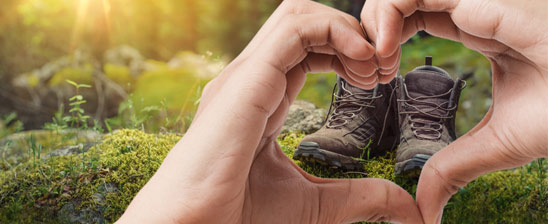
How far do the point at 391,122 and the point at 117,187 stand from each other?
820mm

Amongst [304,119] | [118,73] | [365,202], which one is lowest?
[118,73]

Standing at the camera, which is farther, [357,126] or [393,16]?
[357,126]

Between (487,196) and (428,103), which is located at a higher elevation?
(428,103)

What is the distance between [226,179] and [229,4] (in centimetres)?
325

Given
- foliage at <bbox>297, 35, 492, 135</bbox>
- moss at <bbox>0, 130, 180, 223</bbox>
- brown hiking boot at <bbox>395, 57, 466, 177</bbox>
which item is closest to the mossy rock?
moss at <bbox>0, 130, 180, 223</bbox>

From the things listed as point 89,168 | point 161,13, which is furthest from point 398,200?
point 161,13

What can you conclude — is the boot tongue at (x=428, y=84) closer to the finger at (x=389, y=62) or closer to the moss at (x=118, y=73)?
the finger at (x=389, y=62)

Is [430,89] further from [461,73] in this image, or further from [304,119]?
[461,73]

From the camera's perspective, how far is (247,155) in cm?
56

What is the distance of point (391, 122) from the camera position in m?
1.31

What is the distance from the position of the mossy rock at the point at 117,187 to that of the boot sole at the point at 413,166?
3 centimetres

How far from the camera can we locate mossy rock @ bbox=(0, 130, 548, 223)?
1.03 m

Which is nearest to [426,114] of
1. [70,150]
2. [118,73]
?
[70,150]

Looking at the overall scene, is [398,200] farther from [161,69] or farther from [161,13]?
[161,13]
